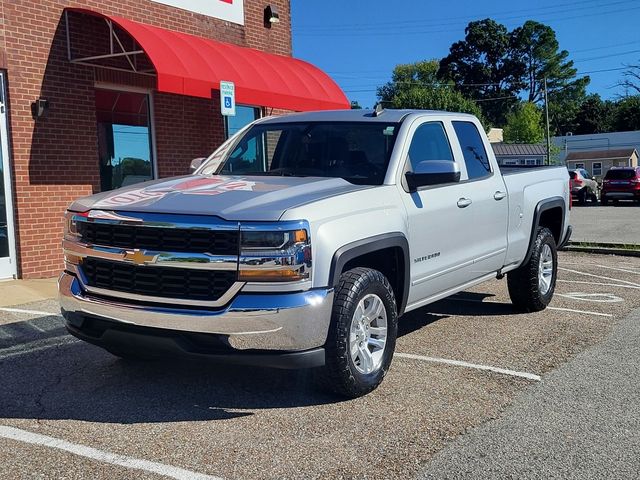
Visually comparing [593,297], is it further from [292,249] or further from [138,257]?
[138,257]

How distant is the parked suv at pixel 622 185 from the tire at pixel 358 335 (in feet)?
85.5

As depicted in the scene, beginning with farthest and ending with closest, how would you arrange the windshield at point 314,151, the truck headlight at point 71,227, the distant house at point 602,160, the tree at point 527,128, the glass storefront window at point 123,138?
the tree at point 527,128
the distant house at point 602,160
the glass storefront window at point 123,138
the windshield at point 314,151
the truck headlight at point 71,227

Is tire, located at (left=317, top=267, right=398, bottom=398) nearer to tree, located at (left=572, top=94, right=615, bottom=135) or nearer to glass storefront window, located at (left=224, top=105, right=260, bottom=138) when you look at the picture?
glass storefront window, located at (left=224, top=105, right=260, bottom=138)

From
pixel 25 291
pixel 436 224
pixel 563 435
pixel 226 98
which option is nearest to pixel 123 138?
pixel 226 98

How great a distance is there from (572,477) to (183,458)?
197cm

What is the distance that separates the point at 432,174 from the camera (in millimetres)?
4996

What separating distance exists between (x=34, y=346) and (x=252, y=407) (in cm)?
264

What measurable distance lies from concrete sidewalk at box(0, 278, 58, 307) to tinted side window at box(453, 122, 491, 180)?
511 cm

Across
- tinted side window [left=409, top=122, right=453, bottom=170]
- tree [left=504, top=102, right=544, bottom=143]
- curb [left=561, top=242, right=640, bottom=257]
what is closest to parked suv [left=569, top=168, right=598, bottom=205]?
curb [left=561, top=242, right=640, bottom=257]

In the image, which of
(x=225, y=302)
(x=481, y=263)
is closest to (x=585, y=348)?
(x=481, y=263)

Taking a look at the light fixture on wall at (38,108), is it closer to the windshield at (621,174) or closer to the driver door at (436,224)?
the driver door at (436,224)

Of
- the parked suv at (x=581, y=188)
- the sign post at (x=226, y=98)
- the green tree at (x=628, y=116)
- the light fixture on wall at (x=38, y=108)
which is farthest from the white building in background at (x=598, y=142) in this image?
the light fixture on wall at (x=38, y=108)

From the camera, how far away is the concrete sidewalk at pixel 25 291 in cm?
796

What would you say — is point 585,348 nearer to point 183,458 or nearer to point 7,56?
point 183,458
